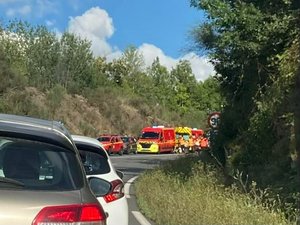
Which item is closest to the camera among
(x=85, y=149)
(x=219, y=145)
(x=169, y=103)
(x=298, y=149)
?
(x=85, y=149)

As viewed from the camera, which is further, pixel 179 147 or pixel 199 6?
pixel 179 147

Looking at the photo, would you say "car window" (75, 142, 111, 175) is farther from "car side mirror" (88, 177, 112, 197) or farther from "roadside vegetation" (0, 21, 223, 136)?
"roadside vegetation" (0, 21, 223, 136)

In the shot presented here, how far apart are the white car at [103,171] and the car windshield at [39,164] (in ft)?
11.1

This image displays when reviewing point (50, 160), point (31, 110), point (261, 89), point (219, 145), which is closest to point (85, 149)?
point (50, 160)

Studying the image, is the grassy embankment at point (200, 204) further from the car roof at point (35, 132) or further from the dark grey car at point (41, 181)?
the dark grey car at point (41, 181)

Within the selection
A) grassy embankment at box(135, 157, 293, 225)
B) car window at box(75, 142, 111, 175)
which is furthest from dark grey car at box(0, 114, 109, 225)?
grassy embankment at box(135, 157, 293, 225)

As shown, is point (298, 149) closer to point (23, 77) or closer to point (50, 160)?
point (50, 160)

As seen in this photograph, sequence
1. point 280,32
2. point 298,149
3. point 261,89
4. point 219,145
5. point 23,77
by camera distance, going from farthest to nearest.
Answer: point 23,77
point 219,145
point 261,89
point 280,32
point 298,149

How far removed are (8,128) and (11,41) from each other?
6990 cm

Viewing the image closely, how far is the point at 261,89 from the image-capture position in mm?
21406

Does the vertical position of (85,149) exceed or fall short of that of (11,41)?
it falls short

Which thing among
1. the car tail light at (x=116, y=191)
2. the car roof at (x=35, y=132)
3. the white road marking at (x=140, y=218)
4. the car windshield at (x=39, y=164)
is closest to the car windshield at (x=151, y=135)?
the white road marking at (x=140, y=218)

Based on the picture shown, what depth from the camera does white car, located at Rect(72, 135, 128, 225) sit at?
811 centimetres

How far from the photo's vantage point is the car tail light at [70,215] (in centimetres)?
423
